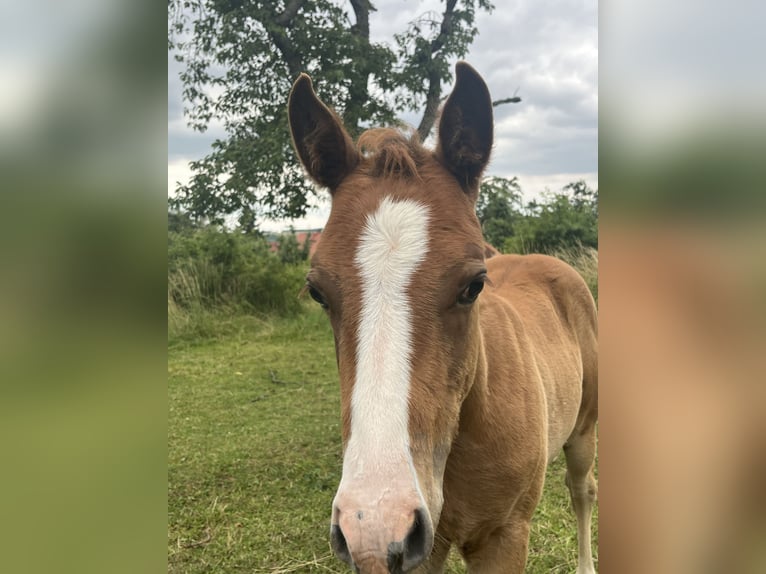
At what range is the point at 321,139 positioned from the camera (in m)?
1.87

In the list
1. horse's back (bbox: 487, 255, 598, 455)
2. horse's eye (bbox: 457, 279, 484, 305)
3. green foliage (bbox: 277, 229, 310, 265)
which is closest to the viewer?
horse's eye (bbox: 457, 279, 484, 305)

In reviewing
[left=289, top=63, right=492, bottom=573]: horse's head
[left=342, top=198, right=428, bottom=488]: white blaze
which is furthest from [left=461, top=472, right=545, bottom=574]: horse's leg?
[left=342, top=198, right=428, bottom=488]: white blaze

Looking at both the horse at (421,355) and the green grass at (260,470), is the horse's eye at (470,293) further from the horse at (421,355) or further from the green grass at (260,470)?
the green grass at (260,470)

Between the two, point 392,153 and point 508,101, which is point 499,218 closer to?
point 508,101

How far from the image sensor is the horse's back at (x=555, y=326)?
8.85 ft

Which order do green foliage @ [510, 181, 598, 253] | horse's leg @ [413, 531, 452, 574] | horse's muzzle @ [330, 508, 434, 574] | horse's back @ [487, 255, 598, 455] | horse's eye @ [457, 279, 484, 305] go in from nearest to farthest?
horse's muzzle @ [330, 508, 434, 574], horse's eye @ [457, 279, 484, 305], horse's leg @ [413, 531, 452, 574], horse's back @ [487, 255, 598, 455], green foliage @ [510, 181, 598, 253]

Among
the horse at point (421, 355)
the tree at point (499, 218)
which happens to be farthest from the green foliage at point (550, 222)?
the horse at point (421, 355)

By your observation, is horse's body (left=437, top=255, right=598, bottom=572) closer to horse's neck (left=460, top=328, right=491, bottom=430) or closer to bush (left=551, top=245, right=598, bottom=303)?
horse's neck (left=460, top=328, right=491, bottom=430)

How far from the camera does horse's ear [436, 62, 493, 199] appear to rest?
1756mm

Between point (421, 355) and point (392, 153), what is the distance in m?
0.77

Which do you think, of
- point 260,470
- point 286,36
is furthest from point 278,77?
point 260,470
